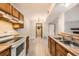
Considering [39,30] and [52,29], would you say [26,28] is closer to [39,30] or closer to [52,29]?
[39,30]

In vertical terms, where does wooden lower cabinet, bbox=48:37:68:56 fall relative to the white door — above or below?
below

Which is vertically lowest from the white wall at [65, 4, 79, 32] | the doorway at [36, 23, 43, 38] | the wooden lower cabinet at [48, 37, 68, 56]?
the wooden lower cabinet at [48, 37, 68, 56]

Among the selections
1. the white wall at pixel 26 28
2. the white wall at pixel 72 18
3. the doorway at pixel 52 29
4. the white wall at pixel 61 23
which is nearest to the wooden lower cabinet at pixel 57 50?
the doorway at pixel 52 29

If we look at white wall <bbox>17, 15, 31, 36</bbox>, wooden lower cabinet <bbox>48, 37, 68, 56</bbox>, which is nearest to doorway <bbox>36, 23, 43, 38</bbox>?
white wall <bbox>17, 15, 31, 36</bbox>

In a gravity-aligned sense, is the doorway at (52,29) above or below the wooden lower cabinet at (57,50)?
above

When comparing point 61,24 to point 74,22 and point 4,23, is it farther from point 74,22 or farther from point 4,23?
point 4,23

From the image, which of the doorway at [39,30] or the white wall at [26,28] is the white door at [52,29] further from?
the white wall at [26,28]

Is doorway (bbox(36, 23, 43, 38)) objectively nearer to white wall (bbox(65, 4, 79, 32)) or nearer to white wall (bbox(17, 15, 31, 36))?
white wall (bbox(17, 15, 31, 36))

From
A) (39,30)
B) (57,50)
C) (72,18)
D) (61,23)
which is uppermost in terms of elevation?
(72,18)

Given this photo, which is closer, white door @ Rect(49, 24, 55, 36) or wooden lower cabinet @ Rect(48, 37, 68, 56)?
wooden lower cabinet @ Rect(48, 37, 68, 56)

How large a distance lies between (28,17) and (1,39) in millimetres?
1026

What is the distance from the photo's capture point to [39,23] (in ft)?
9.59

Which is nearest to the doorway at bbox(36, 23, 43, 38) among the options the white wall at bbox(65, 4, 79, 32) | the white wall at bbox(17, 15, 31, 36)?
→ the white wall at bbox(17, 15, 31, 36)

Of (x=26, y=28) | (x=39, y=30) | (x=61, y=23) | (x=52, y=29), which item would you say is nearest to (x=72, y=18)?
(x=61, y=23)
